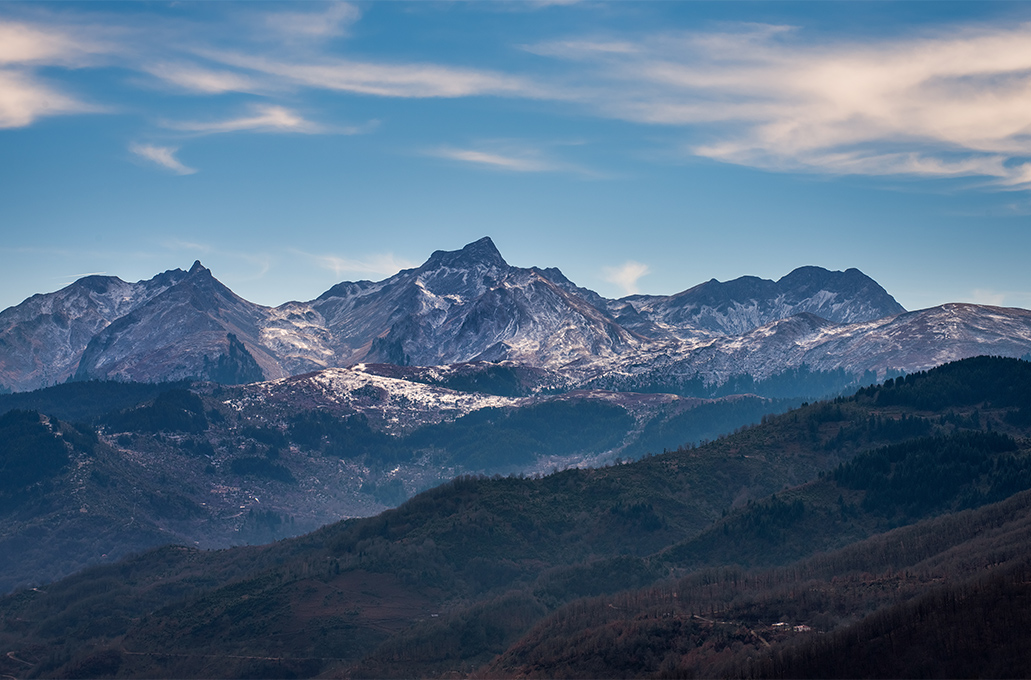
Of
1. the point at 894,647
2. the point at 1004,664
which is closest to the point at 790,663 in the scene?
the point at 894,647

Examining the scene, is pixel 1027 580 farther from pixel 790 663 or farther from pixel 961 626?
pixel 790 663

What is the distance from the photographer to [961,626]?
621 ft

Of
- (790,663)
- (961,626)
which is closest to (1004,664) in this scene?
(961,626)

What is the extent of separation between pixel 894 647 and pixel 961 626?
11000 millimetres

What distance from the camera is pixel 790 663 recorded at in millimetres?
199000

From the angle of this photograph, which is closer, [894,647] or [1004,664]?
[1004,664]

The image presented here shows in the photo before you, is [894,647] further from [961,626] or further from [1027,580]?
[1027,580]

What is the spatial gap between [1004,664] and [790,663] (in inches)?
1394

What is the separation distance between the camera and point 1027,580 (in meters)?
195

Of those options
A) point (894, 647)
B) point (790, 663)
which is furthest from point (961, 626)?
point (790, 663)

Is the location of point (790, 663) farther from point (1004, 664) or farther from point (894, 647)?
point (1004, 664)

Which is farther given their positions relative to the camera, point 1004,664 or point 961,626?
point 961,626

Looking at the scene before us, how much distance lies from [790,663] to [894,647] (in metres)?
17.3
